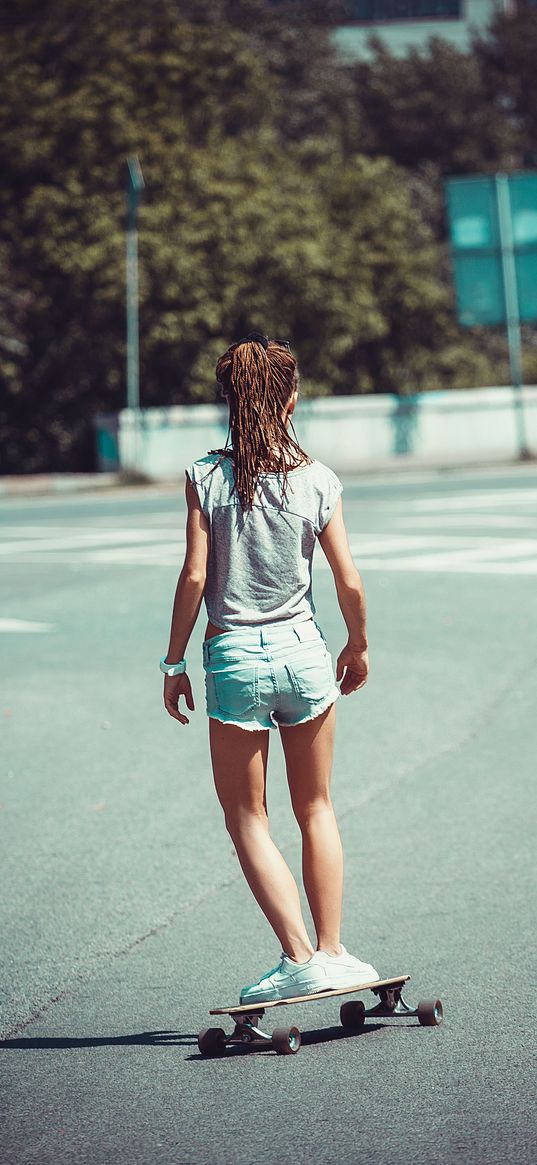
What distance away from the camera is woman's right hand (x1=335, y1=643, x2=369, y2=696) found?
4.14 meters

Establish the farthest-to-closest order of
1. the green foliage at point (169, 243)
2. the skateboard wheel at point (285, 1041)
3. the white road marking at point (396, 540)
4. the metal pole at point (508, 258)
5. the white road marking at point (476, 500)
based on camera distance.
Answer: the metal pole at point (508, 258) < the green foliage at point (169, 243) < the white road marking at point (476, 500) < the white road marking at point (396, 540) < the skateboard wheel at point (285, 1041)

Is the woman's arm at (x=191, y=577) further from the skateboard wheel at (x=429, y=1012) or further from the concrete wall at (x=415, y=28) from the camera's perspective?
the concrete wall at (x=415, y=28)

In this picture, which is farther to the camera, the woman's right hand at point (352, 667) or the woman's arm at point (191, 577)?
the woman's right hand at point (352, 667)

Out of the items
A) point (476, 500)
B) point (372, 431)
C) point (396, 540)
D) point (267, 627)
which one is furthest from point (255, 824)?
point (372, 431)

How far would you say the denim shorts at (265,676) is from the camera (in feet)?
13.0

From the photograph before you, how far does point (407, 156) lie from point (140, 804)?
53093 millimetres

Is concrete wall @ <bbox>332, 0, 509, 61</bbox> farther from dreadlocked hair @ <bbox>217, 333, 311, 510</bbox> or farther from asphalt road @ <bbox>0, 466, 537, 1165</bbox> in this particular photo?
dreadlocked hair @ <bbox>217, 333, 311, 510</bbox>

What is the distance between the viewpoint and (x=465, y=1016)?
4227 mm

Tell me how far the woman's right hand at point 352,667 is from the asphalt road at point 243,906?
2.91 ft

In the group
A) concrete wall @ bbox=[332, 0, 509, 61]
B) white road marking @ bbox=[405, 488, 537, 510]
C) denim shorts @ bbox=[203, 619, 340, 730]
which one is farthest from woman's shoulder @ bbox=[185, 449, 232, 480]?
concrete wall @ bbox=[332, 0, 509, 61]

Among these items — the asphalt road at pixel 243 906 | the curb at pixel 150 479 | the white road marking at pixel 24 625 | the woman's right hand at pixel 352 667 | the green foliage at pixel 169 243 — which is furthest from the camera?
the green foliage at pixel 169 243

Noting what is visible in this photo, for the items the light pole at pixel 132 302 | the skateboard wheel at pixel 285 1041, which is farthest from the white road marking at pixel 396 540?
the skateboard wheel at pixel 285 1041

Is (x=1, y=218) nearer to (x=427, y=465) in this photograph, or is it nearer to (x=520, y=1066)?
(x=427, y=465)

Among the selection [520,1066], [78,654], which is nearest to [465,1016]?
[520,1066]
